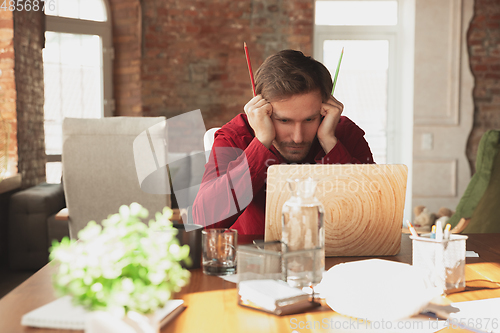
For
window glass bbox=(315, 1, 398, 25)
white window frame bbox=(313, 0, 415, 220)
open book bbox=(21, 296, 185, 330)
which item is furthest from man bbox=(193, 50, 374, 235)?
window glass bbox=(315, 1, 398, 25)

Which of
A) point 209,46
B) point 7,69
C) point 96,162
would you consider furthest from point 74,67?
point 96,162

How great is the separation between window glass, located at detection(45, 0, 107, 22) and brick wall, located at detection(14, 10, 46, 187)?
33cm

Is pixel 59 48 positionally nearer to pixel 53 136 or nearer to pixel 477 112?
pixel 53 136

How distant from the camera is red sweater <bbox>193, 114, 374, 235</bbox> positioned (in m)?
1.31

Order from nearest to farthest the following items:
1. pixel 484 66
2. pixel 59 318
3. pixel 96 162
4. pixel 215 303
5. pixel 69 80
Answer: pixel 59 318 → pixel 215 303 → pixel 96 162 → pixel 69 80 → pixel 484 66

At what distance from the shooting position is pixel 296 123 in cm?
139

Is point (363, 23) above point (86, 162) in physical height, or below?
above

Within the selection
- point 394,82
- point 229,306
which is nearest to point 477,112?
point 394,82

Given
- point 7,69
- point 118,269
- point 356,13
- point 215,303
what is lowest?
point 215,303

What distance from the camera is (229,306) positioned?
69cm

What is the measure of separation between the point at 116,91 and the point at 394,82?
3.08 m

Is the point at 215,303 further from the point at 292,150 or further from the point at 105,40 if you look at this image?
the point at 105,40

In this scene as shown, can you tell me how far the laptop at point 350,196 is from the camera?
0.90 m

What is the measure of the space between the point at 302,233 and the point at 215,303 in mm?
190
